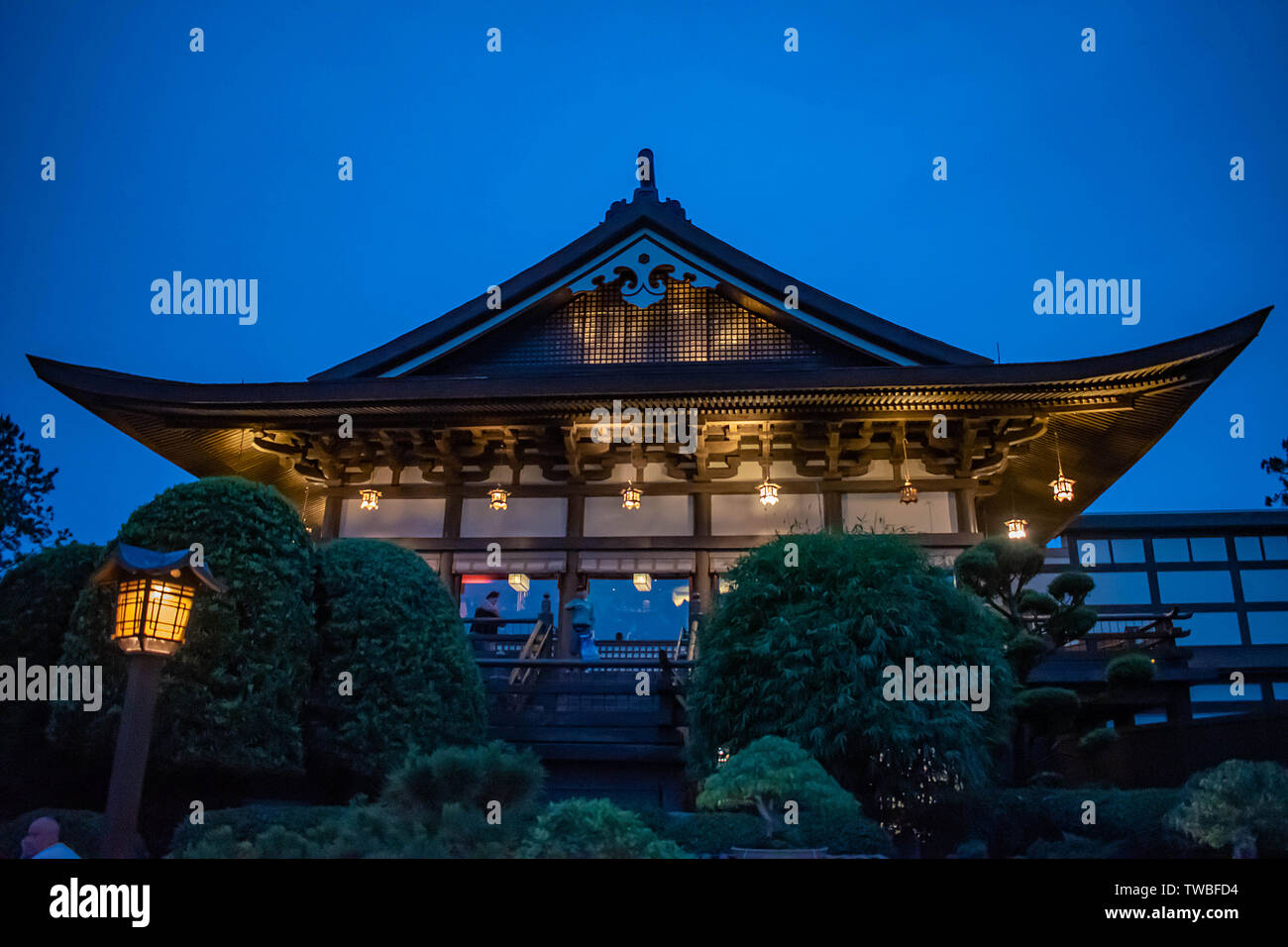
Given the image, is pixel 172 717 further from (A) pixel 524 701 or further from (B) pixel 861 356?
(B) pixel 861 356

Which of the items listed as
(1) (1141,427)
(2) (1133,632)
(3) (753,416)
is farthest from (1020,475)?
(3) (753,416)

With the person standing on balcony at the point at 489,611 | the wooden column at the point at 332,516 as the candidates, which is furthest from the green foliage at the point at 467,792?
the wooden column at the point at 332,516

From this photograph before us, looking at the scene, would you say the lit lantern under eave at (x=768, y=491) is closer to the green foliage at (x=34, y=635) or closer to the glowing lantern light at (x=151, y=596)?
the glowing lantern light at (x=151, y=596)

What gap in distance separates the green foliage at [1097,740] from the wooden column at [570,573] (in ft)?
27.1

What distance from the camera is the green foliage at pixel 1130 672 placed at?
12.4m

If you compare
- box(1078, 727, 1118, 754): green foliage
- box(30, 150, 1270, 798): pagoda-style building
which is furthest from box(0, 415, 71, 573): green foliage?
box(1078, 727, 1118, 754): green foliage

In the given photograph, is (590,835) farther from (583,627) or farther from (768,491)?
(768,491)

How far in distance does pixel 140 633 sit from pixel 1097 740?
11.9m

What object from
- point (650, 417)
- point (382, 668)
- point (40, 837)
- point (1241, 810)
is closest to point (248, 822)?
point (40, 837)

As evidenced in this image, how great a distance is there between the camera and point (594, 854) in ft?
18.1

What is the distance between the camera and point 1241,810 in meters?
7.00

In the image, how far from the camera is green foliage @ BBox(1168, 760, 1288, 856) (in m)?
6.83
